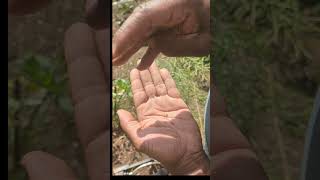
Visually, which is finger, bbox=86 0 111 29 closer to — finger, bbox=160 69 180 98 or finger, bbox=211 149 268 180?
finger, bbox=160 69 180 98

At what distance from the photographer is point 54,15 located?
1883 millimetres

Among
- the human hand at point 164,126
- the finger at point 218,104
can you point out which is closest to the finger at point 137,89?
the human hand at point 164,126

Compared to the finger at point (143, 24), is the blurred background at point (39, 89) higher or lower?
lower

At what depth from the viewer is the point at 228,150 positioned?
6.06ft

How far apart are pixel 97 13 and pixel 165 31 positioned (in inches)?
12.5

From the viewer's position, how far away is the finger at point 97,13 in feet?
6.15

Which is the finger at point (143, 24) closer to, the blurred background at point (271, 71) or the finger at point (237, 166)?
the blurred background at point (271, 71)

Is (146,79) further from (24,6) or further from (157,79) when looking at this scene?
(24,6)

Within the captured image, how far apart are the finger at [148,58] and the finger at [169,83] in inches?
2.6

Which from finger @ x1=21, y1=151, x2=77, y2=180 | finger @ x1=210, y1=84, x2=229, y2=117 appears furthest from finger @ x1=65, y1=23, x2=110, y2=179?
finger @ x1=210, y1=84, x2=229, y2=117

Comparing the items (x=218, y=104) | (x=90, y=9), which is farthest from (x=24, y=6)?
(x=218, y=104)

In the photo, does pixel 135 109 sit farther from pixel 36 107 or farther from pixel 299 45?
pixel 299 45

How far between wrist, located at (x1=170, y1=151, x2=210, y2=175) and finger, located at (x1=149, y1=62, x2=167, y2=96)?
319 millimetres

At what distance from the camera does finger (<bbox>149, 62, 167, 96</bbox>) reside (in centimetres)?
203
